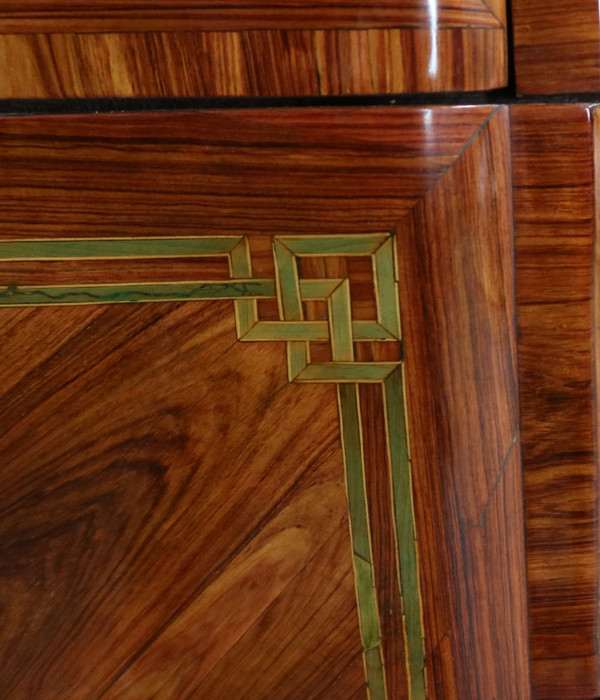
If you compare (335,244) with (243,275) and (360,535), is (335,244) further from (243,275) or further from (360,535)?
(360,535)

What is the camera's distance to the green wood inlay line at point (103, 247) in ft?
1.31

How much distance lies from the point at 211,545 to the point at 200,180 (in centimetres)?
21

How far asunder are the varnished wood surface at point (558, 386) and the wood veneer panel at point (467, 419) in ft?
0.04

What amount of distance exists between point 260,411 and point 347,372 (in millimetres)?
55

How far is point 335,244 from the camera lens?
1.34ft

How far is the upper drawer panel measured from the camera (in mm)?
376

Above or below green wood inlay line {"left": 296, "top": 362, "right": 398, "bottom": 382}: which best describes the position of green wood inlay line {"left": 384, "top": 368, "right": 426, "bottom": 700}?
below

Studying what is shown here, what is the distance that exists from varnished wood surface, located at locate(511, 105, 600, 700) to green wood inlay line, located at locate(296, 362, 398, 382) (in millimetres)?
86

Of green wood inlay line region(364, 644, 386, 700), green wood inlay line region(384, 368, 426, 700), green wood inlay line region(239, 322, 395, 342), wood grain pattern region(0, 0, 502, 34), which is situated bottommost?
green wood inlay line region(364, 644, 386, 700)

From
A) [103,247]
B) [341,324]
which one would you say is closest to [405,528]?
[341,324]

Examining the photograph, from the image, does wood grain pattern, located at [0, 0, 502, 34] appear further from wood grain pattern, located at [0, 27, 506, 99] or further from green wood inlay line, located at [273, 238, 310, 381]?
green wood inlay line, located at [273, 238, 310, 381]

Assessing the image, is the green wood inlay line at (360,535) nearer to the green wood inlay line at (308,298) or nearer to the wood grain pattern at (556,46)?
the green wood inlay line at (308,298)

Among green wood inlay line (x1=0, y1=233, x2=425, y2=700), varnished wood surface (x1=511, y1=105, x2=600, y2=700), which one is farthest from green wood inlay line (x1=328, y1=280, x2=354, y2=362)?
varnished wood surface (x1=511, y1=105, x2=600, y2=700)

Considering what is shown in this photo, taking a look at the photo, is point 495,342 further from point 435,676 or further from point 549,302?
Result: point 435,676
